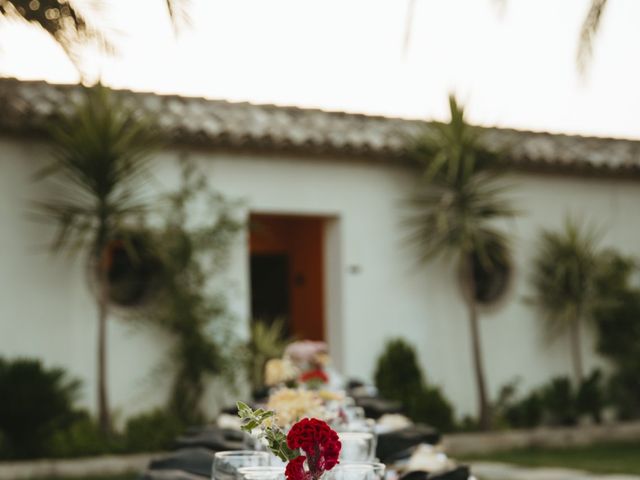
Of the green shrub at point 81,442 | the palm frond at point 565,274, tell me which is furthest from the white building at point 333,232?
the green shrub at point 81,442

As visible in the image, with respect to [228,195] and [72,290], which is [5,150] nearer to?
[72,290]

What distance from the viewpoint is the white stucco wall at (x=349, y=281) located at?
8469mm

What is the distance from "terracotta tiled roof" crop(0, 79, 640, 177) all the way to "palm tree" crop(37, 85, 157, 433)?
0.30 meters

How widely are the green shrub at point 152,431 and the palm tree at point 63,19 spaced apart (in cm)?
346

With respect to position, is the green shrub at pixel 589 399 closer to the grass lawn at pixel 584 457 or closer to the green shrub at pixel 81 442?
the grass lawn at pixel 584 457

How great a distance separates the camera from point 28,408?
778cm

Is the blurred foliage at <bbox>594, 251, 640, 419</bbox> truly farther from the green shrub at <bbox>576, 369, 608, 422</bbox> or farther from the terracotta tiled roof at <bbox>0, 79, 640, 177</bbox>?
the terracotta tiled roof at <bbox>0, 79, 640, 177</bbox>

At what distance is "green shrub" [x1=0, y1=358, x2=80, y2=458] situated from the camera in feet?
25.4

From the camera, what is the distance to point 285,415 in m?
2.73

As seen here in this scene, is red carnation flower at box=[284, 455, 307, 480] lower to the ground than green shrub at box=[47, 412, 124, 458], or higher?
higher

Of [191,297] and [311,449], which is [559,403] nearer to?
[191,297]

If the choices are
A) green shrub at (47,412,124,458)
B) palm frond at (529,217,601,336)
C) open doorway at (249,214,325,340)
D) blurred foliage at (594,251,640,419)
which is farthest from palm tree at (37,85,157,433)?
blurred foliage at (594,251,640,419)

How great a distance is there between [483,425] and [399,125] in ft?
10.2

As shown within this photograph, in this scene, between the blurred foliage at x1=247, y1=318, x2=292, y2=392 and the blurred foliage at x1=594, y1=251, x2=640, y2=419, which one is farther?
the blurred foliage at x1=594, y1=251, x2=640, y2=419
